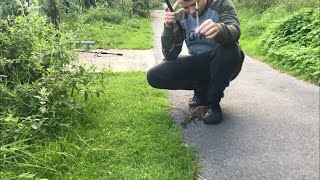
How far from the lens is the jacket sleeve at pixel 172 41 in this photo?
330cm

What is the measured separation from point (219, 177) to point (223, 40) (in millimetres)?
1024

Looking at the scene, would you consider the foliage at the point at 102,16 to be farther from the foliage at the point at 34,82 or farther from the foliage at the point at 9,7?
the foliage at the point at 34,82

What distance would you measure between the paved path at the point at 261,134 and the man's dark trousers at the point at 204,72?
28 centimetres

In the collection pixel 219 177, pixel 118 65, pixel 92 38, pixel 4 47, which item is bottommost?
pixel 92 38

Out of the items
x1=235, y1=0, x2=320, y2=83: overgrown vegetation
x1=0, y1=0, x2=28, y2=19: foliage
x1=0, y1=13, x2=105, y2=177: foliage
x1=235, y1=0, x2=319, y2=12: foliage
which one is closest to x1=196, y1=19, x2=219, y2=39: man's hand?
x1=0, y1=13, x2=105, y2=177: foliage

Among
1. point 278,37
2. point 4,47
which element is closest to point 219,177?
point 4,47

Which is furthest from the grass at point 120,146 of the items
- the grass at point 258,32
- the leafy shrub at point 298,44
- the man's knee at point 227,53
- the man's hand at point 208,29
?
the grass at point 258,32

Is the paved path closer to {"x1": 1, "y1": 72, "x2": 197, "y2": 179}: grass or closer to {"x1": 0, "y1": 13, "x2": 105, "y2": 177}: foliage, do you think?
{"x1": 1, "y1": 72, "x2": 197, "y2": 179}: grass

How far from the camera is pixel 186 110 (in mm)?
3621

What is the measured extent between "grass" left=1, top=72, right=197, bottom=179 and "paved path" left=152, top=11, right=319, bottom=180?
174mm

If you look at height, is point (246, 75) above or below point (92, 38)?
above

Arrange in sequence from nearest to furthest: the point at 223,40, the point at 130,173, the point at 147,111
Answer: the point at 130,173
the point at 223,40
the point at 147,111

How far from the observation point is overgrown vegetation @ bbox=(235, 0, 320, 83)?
5359 mm

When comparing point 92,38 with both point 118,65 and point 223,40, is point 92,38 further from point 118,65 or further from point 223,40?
point 223,40
